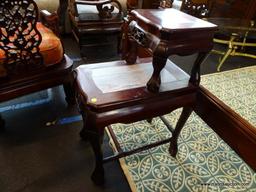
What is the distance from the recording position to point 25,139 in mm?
1479

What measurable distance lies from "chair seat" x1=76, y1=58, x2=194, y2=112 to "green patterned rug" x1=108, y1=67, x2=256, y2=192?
1.81 feet

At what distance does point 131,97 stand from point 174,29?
364mm

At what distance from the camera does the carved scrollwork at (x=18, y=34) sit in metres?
1.14

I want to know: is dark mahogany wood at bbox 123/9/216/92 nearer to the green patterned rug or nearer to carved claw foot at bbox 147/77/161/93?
carved claw foot at bbox 147/77/161/93

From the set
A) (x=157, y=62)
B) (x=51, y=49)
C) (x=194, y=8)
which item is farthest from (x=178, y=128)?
(x=194, y=8)

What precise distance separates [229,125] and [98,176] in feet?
3.14

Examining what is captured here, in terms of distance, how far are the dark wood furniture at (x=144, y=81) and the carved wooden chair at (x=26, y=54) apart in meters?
0.40

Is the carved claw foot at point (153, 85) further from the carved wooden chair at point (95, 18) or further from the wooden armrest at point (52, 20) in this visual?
the carved wooden chair at point (95, 18)

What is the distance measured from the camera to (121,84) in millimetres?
1091

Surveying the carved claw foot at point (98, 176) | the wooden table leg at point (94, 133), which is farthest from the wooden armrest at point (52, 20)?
the carved claw foot at point (98, 176)

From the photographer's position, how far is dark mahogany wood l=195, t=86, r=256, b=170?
1.33 metres

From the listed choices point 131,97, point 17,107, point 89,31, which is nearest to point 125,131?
point 131,97

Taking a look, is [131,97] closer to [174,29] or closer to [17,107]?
[174,29]

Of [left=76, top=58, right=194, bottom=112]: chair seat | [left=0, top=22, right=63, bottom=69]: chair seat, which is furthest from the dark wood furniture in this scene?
[left=0, top=22, right=63, bottom=69]: chair seat
